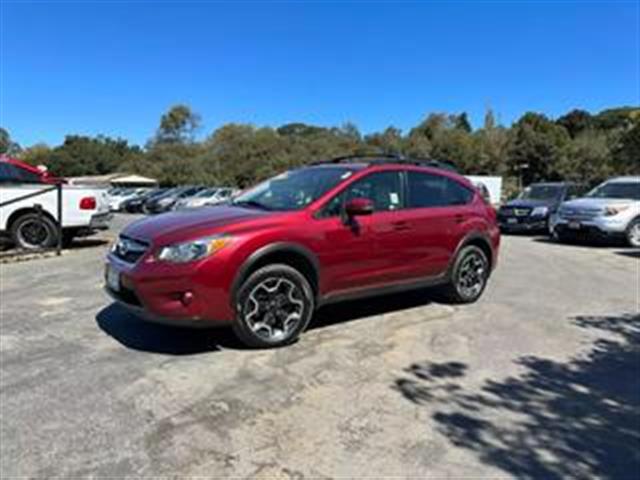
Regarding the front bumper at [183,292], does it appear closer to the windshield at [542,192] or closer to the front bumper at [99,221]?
→ the front bumper at [99,221]

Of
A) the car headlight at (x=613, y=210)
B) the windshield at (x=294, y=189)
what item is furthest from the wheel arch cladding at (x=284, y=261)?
the car headlight at (x=613, y=210)

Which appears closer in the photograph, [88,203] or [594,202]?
[88,203]

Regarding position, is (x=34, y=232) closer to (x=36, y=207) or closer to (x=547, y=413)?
(x=36, y=207)

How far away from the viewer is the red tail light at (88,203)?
508 inches

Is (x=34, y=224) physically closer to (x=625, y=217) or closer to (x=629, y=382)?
(x=629, y=382)

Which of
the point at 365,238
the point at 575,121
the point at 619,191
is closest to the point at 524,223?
the point at 619,191

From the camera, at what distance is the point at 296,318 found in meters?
6.07

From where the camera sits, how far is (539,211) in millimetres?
19156

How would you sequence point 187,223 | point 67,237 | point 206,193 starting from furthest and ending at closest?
point 206,193
point 67,237
point 187,223

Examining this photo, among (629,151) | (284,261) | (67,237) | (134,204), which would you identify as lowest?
(67,237)

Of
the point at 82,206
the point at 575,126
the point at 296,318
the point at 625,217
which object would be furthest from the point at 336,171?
the point at 575,126

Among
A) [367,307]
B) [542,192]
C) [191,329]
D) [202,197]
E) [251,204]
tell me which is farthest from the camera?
[202,197]

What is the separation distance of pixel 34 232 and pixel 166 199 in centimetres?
2369

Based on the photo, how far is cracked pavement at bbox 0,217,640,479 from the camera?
3908 mm
